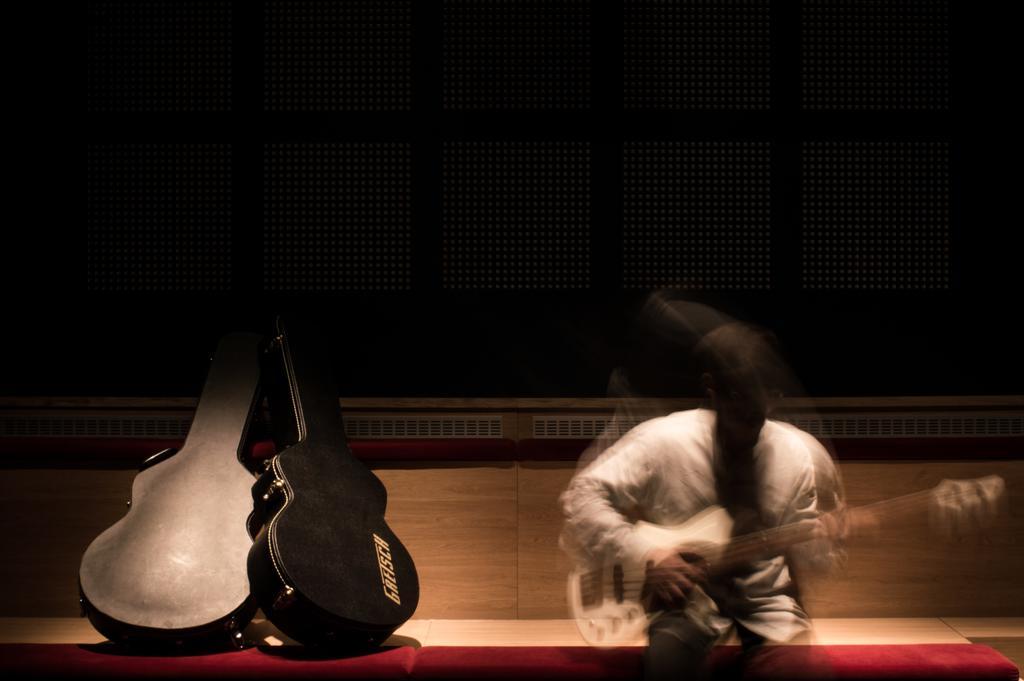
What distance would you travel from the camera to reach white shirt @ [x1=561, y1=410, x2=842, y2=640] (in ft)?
7.18

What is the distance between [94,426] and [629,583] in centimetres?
216

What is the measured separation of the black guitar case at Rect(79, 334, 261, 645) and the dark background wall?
25.6 inches

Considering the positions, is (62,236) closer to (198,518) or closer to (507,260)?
(198,518)

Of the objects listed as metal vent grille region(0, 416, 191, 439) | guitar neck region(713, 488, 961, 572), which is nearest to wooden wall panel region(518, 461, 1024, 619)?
guitar neck region(713, 488, 961, 572)

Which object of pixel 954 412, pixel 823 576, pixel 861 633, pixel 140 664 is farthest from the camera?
pixel 954 412

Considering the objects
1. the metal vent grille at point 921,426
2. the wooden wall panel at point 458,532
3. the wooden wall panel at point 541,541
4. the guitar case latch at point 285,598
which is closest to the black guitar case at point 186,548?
the guitar case latch at point 285,598

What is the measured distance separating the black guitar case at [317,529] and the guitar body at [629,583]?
64 cm

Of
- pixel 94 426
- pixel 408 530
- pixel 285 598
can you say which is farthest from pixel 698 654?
pixel 94 426

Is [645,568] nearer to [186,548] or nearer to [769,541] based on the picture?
[769,541]

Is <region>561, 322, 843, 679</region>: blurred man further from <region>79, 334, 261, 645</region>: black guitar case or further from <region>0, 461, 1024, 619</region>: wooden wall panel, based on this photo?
<region>79, 334, 261, 645</region>: black guitar case

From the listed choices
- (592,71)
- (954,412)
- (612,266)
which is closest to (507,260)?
(612,266)

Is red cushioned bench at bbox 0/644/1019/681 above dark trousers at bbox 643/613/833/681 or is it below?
below

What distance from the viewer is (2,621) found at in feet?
10.6

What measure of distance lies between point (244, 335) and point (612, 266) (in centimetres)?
144
